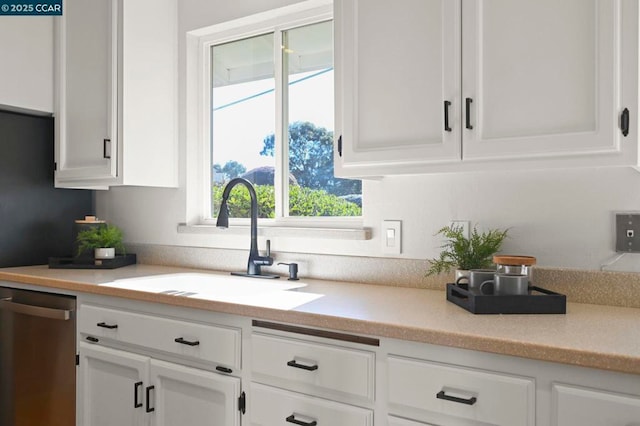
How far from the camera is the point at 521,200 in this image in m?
1.76

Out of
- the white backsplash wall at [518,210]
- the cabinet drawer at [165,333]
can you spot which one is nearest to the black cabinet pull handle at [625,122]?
the white backsplash wall at [518,210]

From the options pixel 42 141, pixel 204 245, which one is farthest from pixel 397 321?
pixel 42 141

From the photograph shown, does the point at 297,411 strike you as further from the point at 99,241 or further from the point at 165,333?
the point at 99,241

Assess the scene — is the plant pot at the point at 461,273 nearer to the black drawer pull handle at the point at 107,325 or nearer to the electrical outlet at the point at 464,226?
the electrical outlet at the point at 464,226

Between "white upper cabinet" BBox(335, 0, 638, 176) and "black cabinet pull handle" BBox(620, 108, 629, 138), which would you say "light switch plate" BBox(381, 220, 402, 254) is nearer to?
"white upper cabinet" BBox(335, 0, 638, 176)

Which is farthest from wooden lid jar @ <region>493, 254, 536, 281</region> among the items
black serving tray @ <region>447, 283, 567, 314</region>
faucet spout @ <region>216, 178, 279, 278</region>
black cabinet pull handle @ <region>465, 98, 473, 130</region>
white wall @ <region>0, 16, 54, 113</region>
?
white wall @ <region>0, 16, 54, 113</region>

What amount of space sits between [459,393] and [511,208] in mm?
769

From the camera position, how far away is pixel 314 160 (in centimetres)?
237

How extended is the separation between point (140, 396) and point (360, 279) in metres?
0.93

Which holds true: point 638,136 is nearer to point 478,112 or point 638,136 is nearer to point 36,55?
point 478,112

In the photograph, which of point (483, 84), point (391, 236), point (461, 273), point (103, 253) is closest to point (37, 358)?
point (103, 253)

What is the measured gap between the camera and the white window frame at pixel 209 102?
2.39 metres

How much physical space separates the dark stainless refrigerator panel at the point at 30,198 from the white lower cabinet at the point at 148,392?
91 cm

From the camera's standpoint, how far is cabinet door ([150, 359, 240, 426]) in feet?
5.42
